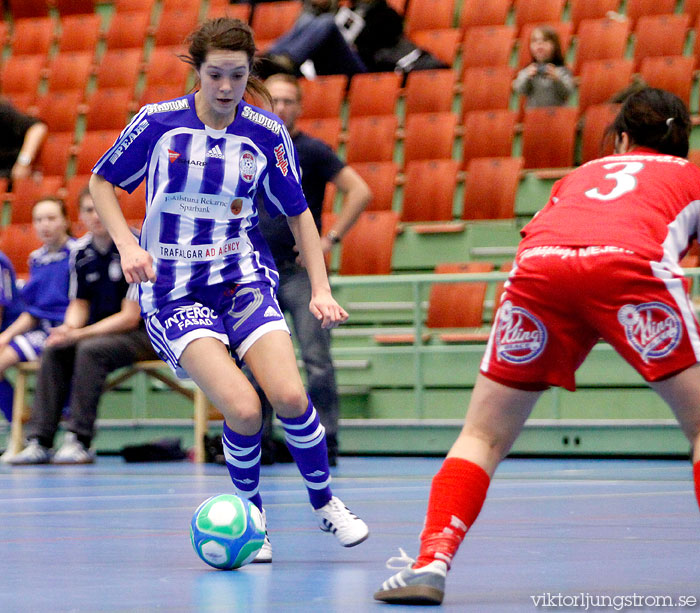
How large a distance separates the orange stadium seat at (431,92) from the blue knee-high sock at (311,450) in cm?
702

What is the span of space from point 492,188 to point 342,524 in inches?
229

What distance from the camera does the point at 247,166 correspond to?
4043 millimetres

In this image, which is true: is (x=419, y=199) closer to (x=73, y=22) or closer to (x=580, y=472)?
(x=580, y=472)

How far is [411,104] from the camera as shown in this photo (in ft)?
35.4

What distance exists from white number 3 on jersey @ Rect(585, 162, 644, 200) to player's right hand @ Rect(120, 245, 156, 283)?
4.33 feet

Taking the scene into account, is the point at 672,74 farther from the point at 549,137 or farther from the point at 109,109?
the point at 109,109

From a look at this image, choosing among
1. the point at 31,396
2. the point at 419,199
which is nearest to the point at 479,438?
the point at 419,199

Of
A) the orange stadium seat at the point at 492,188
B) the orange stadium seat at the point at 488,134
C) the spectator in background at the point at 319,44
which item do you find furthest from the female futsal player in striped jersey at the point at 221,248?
the spectator in background at the point at 319,44

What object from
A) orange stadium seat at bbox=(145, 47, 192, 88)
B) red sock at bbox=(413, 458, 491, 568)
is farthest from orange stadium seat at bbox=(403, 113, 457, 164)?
red sock at bbox=(413, 458, 491, 568)

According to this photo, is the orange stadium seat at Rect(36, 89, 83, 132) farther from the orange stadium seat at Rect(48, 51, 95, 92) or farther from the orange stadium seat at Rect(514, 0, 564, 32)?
the orange stadium seat at Rect(514, 0, 564, 32)

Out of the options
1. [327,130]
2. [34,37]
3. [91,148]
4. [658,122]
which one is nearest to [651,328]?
[658,122]

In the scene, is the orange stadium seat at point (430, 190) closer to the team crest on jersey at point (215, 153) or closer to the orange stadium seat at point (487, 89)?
the orange stadium seat at point (487, 89)

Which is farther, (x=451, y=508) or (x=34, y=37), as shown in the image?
(x=34, y=37)

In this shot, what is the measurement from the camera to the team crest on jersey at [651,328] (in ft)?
9.32
